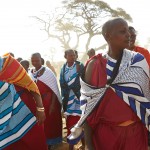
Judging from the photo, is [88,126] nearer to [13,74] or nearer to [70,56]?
[13,74]

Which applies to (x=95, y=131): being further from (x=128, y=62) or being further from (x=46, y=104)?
(x=46, y=104)

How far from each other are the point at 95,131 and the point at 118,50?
2.56 feet

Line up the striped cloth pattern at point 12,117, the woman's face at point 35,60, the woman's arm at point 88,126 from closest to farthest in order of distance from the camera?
the woman's arm at point 88,126, the striped cloth pattern at point 12,117, the woman's face at point 35,60

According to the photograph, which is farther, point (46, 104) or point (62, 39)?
point (62, 39)

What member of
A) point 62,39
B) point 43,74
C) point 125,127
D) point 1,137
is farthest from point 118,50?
point 62,39

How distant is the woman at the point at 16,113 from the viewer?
12.1ft

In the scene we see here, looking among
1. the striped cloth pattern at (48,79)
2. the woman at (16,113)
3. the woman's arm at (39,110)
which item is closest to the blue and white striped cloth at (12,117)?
the woman at (16,113)

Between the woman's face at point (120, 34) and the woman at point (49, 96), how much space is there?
3.03m

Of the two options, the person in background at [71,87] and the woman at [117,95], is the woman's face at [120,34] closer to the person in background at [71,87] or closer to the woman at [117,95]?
the woman at [117,95]

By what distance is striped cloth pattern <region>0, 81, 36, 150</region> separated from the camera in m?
3.68

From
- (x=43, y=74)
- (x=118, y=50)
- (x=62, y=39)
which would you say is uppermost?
(x=118, y=50)

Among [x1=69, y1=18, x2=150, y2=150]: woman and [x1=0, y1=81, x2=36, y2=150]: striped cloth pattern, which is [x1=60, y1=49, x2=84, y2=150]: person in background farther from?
[x1=69, y1=18, x2=150, y2=150]: woman

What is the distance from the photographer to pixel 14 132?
3.77m

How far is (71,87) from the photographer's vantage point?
5996 mm
